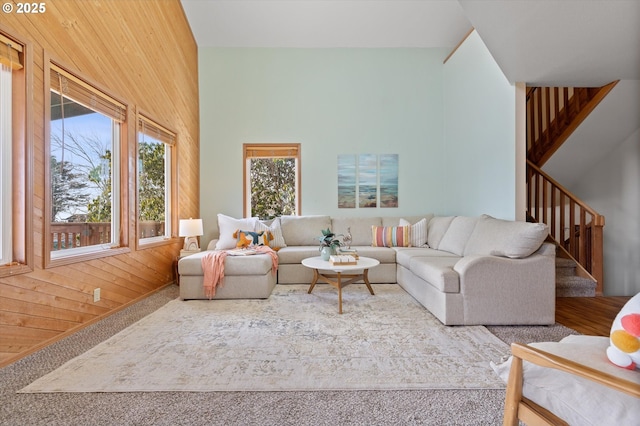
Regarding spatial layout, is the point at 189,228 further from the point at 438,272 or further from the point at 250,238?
the point at 438,272

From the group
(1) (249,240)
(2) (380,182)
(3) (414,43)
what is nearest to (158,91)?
(1) (249,240)

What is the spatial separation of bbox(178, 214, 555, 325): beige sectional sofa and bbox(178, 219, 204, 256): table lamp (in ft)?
1.01

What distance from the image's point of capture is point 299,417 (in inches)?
55.8

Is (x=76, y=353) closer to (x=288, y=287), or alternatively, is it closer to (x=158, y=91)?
(x=288, y=287)

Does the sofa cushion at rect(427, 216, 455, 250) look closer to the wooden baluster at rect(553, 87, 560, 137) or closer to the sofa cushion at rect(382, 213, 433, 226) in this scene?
the sofa cushion at rect(382, 213, 433, 226)

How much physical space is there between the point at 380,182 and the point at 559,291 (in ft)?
9.00

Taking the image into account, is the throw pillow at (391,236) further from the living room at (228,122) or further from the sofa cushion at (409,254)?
the living room at (228,122)

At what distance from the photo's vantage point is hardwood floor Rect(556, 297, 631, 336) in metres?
2.52

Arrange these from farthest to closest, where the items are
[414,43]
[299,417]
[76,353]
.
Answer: [414,43] → [76,353] → [299,417]

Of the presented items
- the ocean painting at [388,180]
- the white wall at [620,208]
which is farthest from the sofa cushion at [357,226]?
the white wall at [620,208]

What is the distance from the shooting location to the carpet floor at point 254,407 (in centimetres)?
140

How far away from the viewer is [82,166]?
2779 millimetres

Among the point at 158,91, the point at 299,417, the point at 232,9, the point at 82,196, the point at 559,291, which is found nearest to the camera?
the point at 299,417

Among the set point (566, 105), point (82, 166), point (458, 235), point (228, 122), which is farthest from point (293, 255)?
point (566, 105)
